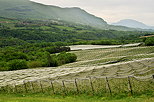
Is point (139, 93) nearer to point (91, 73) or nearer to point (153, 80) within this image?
point (153, 80)

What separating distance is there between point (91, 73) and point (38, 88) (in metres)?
10.0

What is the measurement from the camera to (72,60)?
3807 inches

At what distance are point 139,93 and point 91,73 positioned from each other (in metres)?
15.2

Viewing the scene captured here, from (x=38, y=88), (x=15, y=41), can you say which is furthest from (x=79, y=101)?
(x=15, y=41)

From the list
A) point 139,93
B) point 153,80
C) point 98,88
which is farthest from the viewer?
point 98,88

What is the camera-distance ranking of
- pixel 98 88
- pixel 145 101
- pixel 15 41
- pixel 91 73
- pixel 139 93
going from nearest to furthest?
pixel 145 101
pixel 139 93
pixel 98 88
pixel 91 73
pixel 15 41

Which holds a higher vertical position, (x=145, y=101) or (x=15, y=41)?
(x=145, y=101)

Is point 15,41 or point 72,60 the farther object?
point 15,41

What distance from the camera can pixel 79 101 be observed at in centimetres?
2305

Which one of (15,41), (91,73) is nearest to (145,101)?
(91,73)

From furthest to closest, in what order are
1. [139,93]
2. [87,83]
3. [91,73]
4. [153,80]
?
[91,73] < [87,83] < [153,80] < [139,93]

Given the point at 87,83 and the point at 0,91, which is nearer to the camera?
the point at 87,83

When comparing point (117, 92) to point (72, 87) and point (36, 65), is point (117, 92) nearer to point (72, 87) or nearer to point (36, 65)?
point (72, 87)

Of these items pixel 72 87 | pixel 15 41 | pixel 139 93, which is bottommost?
pixel 15 41
